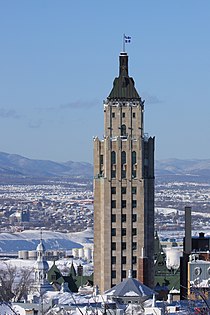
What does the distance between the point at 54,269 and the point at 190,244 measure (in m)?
17.7

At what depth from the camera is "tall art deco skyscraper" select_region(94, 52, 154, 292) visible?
82500mm

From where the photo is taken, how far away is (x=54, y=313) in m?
61.7

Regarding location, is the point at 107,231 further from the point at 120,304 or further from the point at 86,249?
the point at 86,249

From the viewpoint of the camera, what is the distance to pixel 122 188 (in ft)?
274

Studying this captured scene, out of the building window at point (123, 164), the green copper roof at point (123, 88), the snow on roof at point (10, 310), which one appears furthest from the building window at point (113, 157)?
the snow on roof at point (10, 310)

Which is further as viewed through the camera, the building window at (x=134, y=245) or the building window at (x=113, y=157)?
the building window at (x=113, y=157)

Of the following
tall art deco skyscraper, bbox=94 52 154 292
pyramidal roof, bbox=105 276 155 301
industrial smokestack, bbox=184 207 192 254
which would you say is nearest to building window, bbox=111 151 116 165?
tall art deco skyscraper, bbox=94 52 154 292

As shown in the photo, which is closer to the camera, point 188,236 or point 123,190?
point 188,236

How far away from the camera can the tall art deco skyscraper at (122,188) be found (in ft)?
271

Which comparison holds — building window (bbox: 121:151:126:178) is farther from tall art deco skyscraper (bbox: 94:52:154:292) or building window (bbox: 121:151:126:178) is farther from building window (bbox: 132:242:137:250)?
building window (bbox: 132:242:137:250)

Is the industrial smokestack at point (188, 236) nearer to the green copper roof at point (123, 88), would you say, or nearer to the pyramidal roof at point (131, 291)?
the green copper roof at point (123, 88)

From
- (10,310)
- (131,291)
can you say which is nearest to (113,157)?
(131,291)

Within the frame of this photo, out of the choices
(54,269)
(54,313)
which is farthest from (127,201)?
(54,313)

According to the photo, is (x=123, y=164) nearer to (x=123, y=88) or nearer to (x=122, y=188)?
(x=122, y=188)
